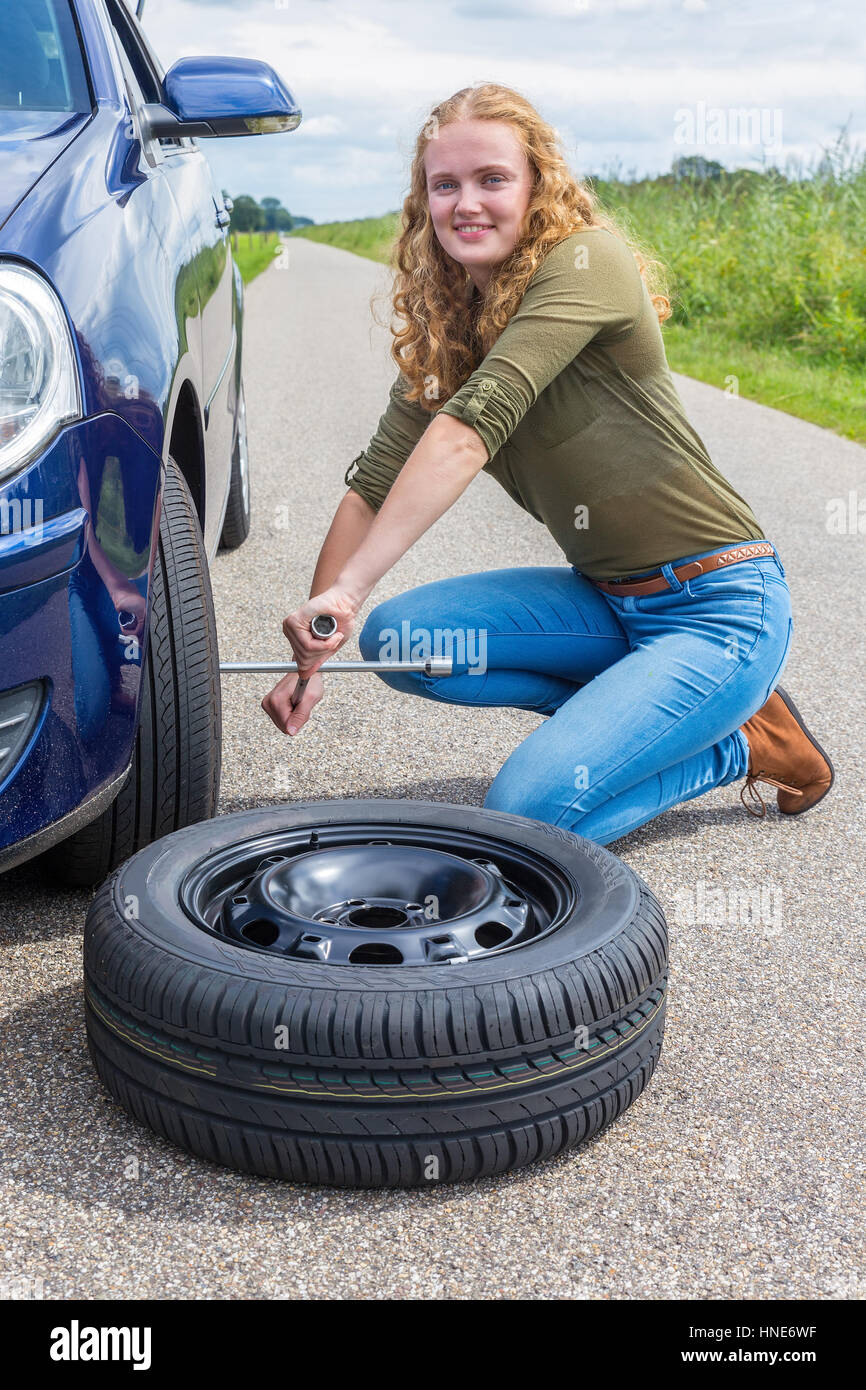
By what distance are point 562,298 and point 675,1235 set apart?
1.65m

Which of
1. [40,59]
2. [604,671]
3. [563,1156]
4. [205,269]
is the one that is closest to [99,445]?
[40,59]

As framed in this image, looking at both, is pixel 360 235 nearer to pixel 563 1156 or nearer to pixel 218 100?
pixel 218 100

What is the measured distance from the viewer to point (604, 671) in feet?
9.43

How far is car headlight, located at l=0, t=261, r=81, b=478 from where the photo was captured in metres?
1.79

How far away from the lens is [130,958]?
1.82m

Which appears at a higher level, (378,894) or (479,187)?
(479,187)

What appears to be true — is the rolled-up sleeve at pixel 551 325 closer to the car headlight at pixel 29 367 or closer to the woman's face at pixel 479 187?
→ the woman's face at pixel 479 187

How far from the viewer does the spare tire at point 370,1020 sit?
1688mm

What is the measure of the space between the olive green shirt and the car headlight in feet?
3.05

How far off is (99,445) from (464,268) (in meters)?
1.23

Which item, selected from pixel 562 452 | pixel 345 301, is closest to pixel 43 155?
pixel 562 452

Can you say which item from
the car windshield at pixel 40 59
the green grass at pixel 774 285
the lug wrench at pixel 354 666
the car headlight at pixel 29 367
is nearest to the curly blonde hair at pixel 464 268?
the lug wrench at pixel 354 666

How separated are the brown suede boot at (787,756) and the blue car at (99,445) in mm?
1297
